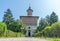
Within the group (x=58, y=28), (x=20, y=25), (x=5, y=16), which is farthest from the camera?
(x=5, y=16)

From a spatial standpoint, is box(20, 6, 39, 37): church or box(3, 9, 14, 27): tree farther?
box(20, 6, 39, 37): church

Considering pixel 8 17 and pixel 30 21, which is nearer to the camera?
pixel 8 17

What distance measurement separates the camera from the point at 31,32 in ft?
241

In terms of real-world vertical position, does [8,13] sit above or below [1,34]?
above

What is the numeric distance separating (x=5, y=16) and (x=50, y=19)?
1708 cm

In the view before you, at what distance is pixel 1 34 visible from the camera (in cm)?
3875

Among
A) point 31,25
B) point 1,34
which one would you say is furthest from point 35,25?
point 1,34

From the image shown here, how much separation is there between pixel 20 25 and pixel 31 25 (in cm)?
1382

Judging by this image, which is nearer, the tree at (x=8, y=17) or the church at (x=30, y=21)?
the tree at (x=8, y=17)

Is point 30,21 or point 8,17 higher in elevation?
point 8,17

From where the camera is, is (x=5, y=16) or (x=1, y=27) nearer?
(x=1, y=27)

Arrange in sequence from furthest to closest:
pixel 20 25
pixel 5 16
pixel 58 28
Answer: pixel 5 16
pixel 20 25
pixel 58 28

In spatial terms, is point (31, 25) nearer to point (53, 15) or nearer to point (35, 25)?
point (35, 25)

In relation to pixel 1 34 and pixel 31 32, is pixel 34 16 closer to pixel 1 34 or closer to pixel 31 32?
pixel 31 32
